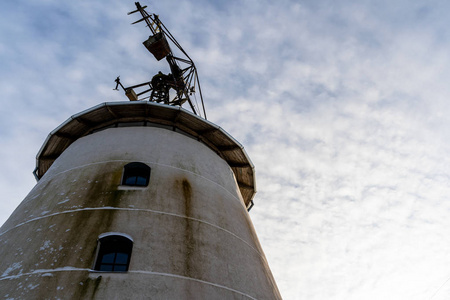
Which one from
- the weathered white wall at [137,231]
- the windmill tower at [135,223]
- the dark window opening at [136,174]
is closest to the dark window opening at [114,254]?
the windmill tower at [135,223]

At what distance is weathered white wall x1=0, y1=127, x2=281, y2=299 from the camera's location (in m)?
6.40

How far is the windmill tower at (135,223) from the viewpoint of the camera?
6473 mm

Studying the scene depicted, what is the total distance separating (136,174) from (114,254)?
3.07m

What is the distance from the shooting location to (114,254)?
23.9ft

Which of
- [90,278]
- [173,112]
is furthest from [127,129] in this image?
[90,278]

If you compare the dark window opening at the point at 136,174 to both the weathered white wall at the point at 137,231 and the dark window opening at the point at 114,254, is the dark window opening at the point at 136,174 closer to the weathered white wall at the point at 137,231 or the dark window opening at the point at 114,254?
the weathered white wall at the point at 137,231

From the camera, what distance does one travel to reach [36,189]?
10.3m

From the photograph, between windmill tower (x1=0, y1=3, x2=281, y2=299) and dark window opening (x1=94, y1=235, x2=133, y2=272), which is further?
dark window opening (x1=94, y1=235, x2=133, y2=272)

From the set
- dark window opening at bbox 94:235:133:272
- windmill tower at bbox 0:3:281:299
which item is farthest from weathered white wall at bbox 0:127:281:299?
dark window opening at bbox 94:235:133:272

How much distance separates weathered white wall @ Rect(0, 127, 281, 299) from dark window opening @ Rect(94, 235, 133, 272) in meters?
0.24

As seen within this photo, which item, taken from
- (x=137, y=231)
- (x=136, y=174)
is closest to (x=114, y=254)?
(x=137, y=231)

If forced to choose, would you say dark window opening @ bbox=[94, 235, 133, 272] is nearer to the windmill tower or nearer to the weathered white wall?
the windmill tower

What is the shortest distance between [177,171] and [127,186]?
6.02ft

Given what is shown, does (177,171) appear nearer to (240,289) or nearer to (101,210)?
(101,210)
